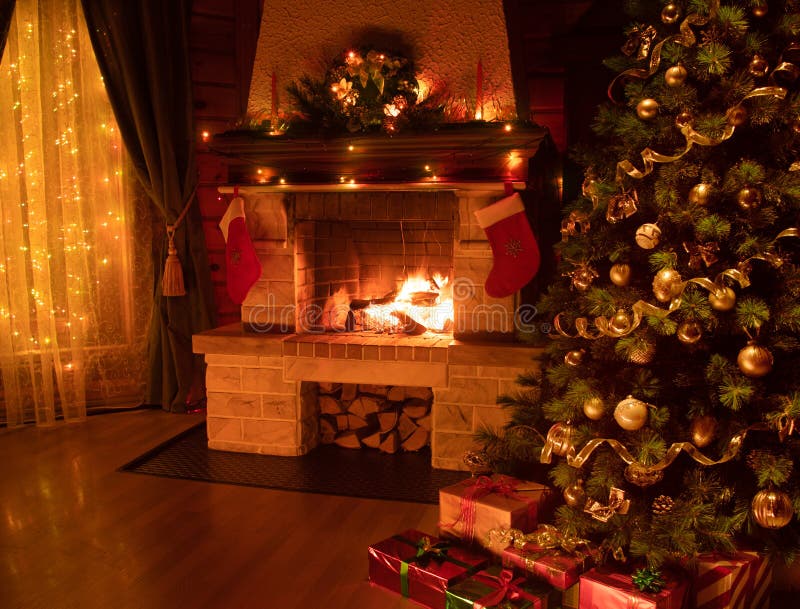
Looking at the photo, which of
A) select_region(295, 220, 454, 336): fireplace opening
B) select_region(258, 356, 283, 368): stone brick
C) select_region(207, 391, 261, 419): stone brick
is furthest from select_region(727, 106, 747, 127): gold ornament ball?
select_region(207, 391, 261, 419): stone brick

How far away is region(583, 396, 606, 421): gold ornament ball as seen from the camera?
5.76ft

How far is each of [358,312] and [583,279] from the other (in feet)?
5.64

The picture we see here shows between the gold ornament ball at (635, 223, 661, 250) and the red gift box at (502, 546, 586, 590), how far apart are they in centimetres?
89

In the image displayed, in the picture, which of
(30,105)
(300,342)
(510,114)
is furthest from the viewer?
(30,105)

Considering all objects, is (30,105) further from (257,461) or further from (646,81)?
(646,81)

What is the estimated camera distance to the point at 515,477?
2318 mm

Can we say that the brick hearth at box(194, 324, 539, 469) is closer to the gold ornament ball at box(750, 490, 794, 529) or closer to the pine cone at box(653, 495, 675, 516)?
the pine cone at box(653, 495, 675, 516)

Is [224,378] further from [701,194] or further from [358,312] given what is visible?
[701,194]

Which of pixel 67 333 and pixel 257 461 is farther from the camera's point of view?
pixel 67 333

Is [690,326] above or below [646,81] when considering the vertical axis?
below

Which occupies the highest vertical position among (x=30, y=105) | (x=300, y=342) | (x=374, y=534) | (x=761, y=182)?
(x=30, y=105)

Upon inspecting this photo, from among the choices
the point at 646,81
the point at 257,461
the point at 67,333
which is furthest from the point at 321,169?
the point at 67,333

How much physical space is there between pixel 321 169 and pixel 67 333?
1.83 m

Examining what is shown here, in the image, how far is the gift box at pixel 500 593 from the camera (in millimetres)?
1777
